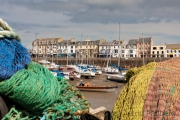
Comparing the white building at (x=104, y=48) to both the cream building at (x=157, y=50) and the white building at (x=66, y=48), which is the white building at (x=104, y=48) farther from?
the cream building at (x=157, y=50)

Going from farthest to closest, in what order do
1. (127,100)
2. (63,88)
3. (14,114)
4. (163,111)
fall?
(63,88)
(14,114)
(127,100)
(163,111)

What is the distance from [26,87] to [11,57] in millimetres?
359

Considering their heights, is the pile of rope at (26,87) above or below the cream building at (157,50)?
below

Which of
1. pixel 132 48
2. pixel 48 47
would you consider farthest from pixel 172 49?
pixel 48 47

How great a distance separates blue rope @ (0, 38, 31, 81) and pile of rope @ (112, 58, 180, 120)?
1109mm

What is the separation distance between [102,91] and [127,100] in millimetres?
24437

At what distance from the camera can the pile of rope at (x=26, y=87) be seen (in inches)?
99.8

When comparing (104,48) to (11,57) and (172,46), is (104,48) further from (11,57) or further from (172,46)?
A: (11,57)

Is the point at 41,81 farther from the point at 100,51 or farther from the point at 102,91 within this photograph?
the point at 100,51

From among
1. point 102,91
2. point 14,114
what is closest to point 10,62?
point 14,114

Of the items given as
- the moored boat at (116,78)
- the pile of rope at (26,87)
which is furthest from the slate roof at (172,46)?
the pile of rope at (26,87)

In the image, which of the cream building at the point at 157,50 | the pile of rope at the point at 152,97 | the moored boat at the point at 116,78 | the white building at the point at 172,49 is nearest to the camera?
the pile of rope at the point at 152,97

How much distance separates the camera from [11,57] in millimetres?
2635

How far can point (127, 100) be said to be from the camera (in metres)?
2.30
